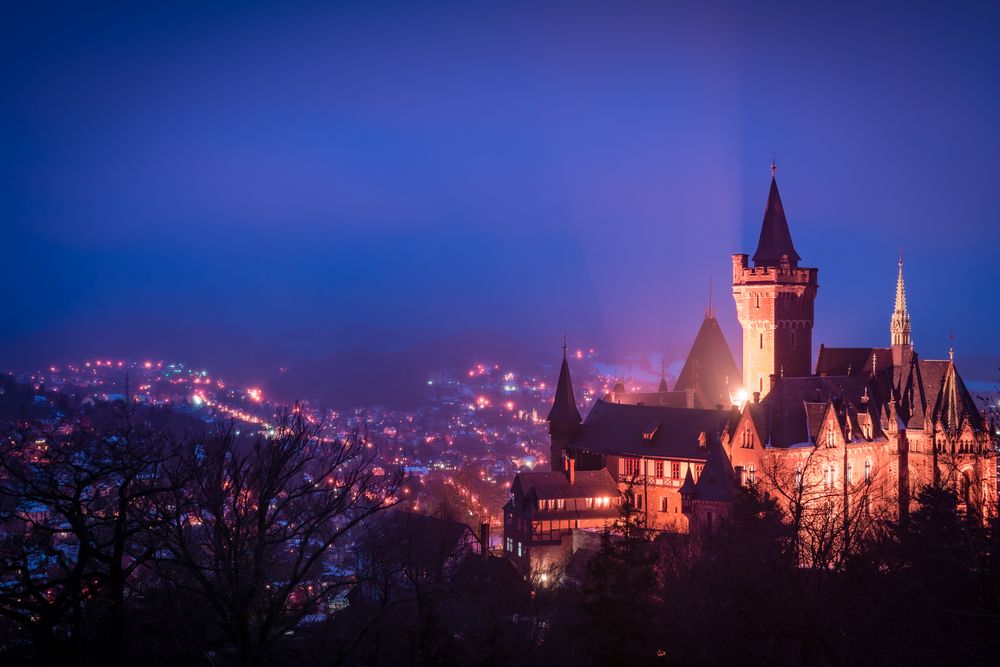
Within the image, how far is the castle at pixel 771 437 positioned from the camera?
5903 centimetres

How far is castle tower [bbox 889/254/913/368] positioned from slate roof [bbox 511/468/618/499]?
21.5 meters

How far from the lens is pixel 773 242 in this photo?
247 feet

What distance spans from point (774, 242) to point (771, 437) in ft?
66.9

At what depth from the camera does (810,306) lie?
74625 millimetres

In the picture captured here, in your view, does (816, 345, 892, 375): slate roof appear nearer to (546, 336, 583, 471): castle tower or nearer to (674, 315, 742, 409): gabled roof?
(674, 315, 742, 409): gabled roof

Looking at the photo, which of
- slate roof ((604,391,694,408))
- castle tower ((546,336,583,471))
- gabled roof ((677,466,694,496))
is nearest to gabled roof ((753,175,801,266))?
slate roof ((604,391,694,408))

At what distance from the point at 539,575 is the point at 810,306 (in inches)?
1163

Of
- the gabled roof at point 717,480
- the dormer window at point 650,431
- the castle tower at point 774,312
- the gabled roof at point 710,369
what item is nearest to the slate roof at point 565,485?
the dormer window at point 650,431

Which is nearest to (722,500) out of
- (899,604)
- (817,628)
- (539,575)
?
(539,575)

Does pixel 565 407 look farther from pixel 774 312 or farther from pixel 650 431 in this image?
pixel 774 312

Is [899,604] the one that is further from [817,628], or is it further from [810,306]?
[810,306]

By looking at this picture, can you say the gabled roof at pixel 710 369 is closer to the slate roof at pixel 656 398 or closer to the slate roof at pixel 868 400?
the slate roof at pixel 656 398

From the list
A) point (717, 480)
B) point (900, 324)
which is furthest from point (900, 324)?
point (717, 480)

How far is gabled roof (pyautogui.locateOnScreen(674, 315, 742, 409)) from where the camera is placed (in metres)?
82.5
